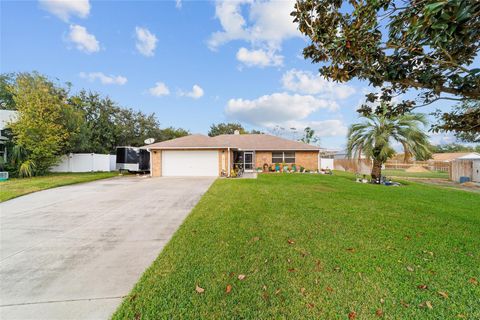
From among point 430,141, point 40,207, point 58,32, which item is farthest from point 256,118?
point 40,207

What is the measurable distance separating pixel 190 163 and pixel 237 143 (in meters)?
7.30

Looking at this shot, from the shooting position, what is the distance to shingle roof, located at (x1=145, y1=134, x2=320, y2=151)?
16750 mm

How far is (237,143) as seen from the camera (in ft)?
74.4

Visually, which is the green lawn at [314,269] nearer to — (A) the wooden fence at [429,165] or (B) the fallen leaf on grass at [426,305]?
(B) the fallen leaf on grass at [426,305]

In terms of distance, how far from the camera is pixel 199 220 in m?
5.38

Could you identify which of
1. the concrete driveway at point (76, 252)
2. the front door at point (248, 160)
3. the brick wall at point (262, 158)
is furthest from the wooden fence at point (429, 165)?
the concrete driveway at point (76, 252)

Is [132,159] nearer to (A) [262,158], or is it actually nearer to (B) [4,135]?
(B) [4,135]

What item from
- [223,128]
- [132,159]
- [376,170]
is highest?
[223,128]

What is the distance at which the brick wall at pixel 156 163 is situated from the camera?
55.5 feet

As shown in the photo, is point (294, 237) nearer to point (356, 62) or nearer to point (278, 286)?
point (278, 286)

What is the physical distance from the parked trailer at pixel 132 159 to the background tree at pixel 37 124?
416 cm

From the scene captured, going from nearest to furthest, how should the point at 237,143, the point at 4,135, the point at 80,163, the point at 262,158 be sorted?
1. the point at 4,135
2. the point at 80,163
3. the point at 262,158
4. the point at 237,143

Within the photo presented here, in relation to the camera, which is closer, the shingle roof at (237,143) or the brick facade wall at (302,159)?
the shingle roof at (237,143)

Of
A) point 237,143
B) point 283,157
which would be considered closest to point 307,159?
point 283,157
